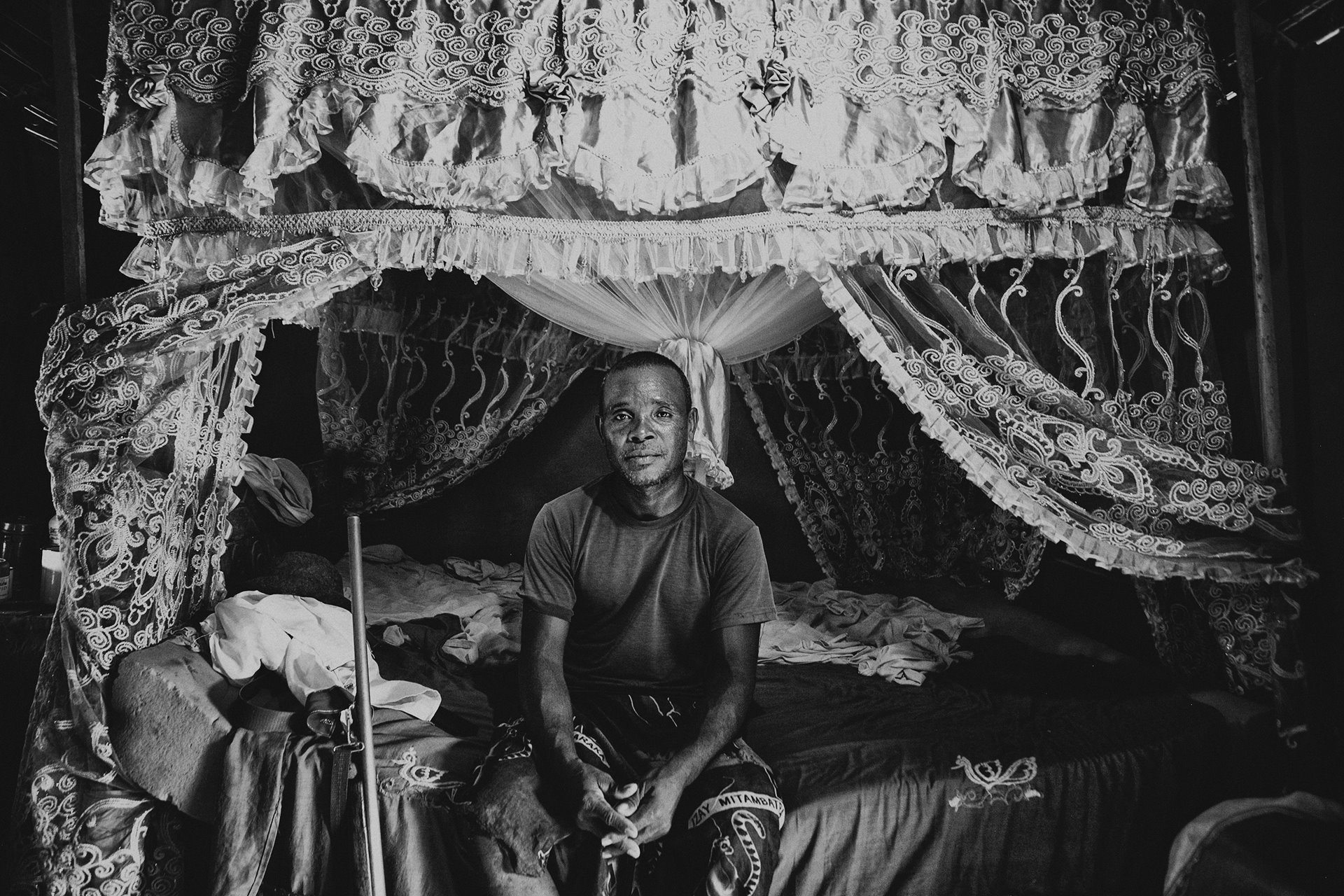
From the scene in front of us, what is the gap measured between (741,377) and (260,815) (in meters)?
2.83

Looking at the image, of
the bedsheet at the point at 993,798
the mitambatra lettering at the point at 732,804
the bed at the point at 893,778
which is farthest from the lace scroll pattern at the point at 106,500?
the bedsheet at the point at 993,798

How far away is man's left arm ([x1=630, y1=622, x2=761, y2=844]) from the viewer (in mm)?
1778

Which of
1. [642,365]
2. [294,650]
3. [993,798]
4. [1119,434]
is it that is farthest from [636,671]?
[1119,434]

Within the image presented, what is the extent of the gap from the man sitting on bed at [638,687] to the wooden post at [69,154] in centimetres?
165

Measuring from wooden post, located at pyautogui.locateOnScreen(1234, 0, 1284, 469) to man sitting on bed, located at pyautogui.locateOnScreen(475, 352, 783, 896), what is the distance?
5.00 ft

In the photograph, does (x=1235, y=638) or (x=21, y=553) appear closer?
(x=1235, y=638)

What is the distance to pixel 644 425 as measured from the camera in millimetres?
2172

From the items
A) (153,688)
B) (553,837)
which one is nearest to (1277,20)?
(553,837)

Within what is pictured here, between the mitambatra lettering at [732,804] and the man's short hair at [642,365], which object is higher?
the man's short hair at [642,365]

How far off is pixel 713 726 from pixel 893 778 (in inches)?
20.6

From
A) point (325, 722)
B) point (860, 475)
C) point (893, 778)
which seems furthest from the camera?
point (860, 475)

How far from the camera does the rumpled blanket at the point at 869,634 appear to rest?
9.69 feet

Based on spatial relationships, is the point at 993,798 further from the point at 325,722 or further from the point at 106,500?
the point at 106,500

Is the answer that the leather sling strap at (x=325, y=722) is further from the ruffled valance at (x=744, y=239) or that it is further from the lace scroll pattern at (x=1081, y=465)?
the lace scroll pattern at (x=1081, y=465)
